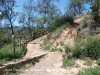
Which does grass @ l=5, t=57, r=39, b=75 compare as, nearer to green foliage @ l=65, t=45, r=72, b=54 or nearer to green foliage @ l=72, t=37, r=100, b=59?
green foliage @ l=65, t=45, r=72, b=54

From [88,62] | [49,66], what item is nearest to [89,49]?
[88,62]

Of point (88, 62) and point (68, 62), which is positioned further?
point (68, 62)

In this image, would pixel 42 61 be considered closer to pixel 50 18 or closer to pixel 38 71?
pixel 38 71

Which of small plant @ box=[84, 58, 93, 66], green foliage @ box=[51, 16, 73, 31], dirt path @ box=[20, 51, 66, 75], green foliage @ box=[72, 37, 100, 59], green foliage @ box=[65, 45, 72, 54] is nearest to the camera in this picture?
dirt path @ box=[20, 51, 66, 75]

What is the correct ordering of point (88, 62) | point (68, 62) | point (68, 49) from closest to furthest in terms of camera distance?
point (88, 62), point (68, 62), point (68, 49)

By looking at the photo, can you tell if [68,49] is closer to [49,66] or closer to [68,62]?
[68,62]

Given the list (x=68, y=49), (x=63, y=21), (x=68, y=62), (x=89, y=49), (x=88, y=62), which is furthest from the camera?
(x=63, y=21)

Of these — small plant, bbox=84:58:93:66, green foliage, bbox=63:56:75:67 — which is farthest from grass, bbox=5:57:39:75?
small plant, bbox=84:58:93:66

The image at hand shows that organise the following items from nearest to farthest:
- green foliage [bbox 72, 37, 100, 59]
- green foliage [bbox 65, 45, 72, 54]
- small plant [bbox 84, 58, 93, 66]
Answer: small plant [bbox 84, 58, 93, 66] → green foliage [bbox 72, 37, 100, 59] → green foliage [bbox 65, 45, 72, 54]

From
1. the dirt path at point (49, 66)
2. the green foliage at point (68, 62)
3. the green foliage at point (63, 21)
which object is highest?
the green foliage at point (63, 21)

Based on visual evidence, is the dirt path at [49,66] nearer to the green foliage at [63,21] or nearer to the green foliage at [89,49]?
the green foliage at [89,49]

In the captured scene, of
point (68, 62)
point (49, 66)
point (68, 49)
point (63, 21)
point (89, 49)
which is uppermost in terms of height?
point (63, 21)

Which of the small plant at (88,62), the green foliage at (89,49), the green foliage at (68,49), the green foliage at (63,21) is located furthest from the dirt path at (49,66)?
the green foliage at (63,21)

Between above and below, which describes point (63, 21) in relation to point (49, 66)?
above
